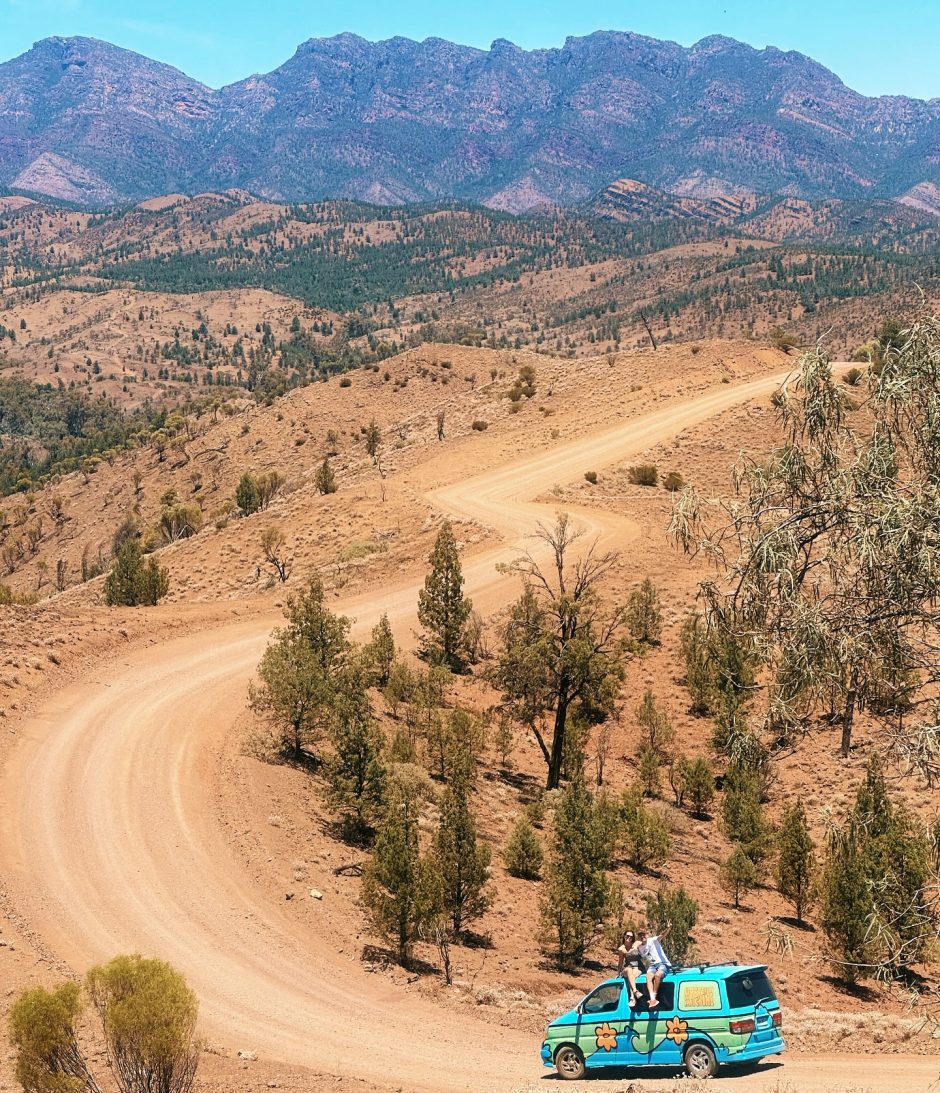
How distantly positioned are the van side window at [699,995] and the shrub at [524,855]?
10188mm

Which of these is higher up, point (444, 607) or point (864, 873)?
point (444, 607)

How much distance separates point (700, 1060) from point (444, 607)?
72.8ft

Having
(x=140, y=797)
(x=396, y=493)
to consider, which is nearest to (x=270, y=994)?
(x=140, y=797)

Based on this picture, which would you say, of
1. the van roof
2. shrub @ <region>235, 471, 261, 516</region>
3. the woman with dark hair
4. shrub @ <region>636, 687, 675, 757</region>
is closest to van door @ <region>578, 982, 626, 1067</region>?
the woman with dark hair

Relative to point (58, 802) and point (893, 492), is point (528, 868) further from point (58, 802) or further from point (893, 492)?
point (893, 492)

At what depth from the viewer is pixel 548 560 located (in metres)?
42.1

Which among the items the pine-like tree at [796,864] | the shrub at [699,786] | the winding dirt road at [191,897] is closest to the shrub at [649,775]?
the shrub at [699,786]

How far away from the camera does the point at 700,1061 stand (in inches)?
539

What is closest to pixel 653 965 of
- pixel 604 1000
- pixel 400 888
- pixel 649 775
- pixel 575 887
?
pixel 604 1000

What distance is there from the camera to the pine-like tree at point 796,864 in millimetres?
23234

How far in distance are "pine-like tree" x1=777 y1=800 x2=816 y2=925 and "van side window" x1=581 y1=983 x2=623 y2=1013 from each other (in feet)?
33.1

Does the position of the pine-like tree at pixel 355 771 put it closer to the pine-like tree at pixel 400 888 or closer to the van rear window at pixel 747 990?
the pine-like tree at pixel 400 888

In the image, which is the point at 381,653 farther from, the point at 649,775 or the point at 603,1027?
the point at 603,1027

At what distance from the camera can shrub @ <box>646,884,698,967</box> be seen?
19.4 m
